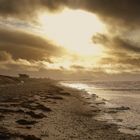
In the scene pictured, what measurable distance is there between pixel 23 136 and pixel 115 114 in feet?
58.0

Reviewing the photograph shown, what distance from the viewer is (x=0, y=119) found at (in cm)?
2345

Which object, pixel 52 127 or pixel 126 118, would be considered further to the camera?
pixel 126 118

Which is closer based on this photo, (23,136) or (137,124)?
(23,136)

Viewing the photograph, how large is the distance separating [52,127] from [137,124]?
819 centimetres

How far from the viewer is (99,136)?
20.7m

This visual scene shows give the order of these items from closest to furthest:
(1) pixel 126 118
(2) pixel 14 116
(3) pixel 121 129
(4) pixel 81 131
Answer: (4) pixel 81 131 → (3) pixel 121 129 → (2) pixel 14 116 → (1) pixel 126 118

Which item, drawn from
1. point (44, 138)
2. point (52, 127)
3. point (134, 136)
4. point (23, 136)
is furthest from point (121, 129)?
point (23, 136)

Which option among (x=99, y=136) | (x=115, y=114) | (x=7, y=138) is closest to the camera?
(x=7, y=138)

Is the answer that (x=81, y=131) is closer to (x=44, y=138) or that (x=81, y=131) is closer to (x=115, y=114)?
(x=44, y=138)

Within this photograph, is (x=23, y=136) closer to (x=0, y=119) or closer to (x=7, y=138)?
(x=7, y=138)

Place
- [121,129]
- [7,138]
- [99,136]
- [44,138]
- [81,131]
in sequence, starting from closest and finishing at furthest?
[7,138]
[44,138]
[99,136]
[81,131]
[121,129]

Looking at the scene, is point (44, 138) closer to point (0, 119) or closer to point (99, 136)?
point (99, 136)

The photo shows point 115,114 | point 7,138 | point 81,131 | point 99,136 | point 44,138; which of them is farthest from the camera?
point 115,114

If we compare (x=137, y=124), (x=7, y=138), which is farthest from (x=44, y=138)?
(x=137, y=124)
